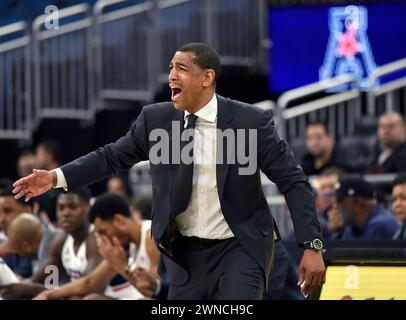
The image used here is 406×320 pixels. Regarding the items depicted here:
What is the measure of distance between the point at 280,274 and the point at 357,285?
42.8 inches

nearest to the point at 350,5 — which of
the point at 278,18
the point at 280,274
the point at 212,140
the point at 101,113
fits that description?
the point at 278,18

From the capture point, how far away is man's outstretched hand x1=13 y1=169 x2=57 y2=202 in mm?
6332

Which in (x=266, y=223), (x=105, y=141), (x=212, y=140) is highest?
(x=212, y=140)

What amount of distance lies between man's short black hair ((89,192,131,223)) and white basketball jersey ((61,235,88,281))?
739 millimetres

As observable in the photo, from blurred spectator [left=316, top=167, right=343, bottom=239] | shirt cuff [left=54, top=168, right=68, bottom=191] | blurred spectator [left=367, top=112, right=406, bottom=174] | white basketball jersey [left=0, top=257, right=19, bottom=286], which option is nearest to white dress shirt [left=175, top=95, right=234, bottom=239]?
shirt cuff [left=54, top=168, right=68, bottom=191]

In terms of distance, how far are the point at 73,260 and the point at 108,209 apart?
40.6 inches

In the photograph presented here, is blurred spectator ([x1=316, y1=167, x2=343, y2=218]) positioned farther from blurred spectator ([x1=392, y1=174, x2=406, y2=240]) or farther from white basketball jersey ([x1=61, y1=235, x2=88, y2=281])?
white basketball jersey ([x1=61, y1=235, x2=88, y2=281])

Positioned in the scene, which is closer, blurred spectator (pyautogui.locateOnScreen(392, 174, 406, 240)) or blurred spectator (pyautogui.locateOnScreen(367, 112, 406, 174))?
blurred spectator (pyautogui.locateOnScreen(392, 174, 406, 240))

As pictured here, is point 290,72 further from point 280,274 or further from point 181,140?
point 181,140

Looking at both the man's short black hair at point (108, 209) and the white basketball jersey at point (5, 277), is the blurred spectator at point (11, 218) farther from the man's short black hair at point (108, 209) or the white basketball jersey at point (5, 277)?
the man's short black hair at point (108, 209)

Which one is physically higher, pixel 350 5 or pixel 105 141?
pixel 350 5

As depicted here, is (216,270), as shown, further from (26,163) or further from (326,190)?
(26,163)

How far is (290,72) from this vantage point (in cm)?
1653

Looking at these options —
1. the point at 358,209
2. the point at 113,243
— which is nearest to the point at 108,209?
the point at 113,243
